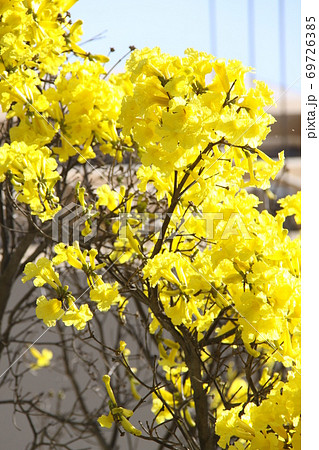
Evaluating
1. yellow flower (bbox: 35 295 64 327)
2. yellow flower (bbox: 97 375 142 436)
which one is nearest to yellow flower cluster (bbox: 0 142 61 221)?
yellow flower (bbox: 35 295 64 327)

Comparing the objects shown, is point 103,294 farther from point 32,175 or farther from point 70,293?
point 32,175

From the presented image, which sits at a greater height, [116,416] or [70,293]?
[70,293]

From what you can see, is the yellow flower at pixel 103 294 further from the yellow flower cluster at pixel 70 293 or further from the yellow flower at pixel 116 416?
the yellow flower at pixel 116 416

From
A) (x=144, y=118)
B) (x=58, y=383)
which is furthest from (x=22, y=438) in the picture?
(x=144, y=118)

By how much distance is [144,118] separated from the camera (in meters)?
0.74

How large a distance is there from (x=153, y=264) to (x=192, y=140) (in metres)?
0.16

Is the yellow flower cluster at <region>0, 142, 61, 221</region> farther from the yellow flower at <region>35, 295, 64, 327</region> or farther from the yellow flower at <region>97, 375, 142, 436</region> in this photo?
the yellow flower at <region>97, 375, 142, 436</region>

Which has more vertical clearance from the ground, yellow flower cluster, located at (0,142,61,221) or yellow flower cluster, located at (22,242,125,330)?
yellow flower cluster, located at (0,142,61,221)

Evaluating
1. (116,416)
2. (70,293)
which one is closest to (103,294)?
(70,293)

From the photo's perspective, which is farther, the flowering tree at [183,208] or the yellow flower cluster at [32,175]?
the yellow flower cluster at [32,175]

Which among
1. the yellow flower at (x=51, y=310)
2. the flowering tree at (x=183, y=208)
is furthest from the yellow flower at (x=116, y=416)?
the yellow flower at (x=51, y=310)

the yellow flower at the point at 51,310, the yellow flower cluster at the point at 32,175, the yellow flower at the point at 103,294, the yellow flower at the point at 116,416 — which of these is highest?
the yellow flower cluster at the point at 32,175

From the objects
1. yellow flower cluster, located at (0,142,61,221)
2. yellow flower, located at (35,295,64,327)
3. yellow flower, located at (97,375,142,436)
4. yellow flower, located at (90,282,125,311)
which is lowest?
yellow flower, located at (97,375,142,436)
